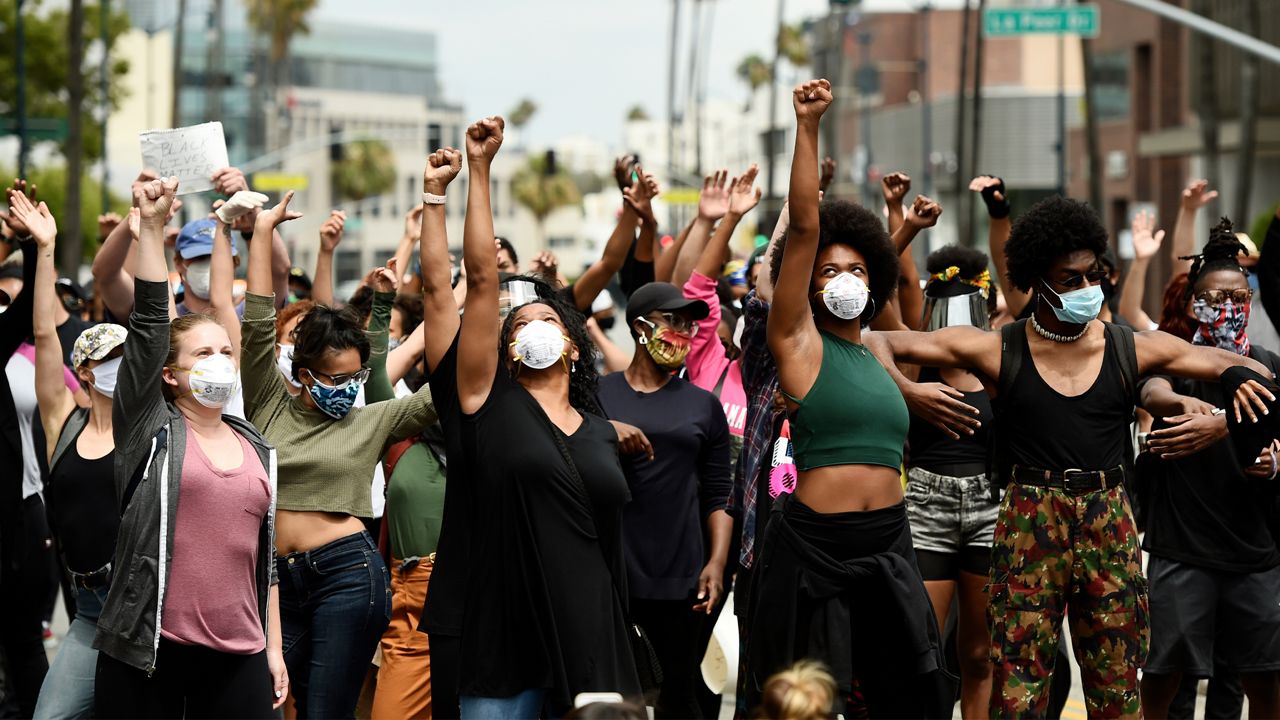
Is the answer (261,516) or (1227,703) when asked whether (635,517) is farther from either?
(1227,703)

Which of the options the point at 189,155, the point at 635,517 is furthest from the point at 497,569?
the point at 189,155

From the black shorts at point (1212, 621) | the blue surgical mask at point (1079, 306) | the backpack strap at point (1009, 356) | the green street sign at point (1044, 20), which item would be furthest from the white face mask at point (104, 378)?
the green street sign at point (1044, 20)

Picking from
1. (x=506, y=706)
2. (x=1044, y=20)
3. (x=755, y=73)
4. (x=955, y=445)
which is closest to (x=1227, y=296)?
(x=955, y=445)

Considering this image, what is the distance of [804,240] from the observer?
5539 mm

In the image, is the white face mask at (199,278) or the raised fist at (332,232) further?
the raised fist at (332,232)

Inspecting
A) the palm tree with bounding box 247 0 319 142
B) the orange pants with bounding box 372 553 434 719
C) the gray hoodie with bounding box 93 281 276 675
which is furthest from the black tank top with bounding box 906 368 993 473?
the palm tree with bounding box 247 0 319 142

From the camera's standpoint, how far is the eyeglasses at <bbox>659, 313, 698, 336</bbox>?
7.43 metres

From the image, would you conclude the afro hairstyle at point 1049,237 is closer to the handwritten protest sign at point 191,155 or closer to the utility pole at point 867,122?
the handwritten protest sign at point 191,155

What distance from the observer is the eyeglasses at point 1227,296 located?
6844 mm

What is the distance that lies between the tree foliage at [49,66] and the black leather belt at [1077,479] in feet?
128

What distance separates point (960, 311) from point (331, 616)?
332 cm

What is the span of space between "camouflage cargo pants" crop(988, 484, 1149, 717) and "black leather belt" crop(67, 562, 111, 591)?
3274mm

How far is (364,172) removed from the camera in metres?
111

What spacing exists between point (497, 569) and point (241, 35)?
96.9 metres
